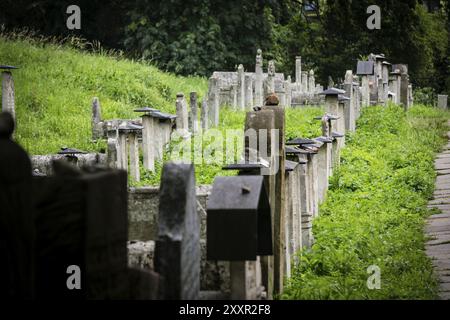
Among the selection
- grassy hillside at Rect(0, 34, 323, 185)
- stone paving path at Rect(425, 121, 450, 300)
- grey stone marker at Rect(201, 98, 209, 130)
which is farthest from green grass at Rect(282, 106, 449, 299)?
grey stone marker at Rect(201, 98, 209, 130)

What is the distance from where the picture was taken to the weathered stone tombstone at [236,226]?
→ 19.7 feet

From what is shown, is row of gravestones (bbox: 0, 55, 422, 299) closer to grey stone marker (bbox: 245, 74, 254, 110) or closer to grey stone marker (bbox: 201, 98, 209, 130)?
grey stone marker (bbox: 201, 98, 209, 130)

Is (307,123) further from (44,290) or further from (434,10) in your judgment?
(434,10)

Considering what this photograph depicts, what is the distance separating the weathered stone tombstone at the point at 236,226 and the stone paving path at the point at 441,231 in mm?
3628

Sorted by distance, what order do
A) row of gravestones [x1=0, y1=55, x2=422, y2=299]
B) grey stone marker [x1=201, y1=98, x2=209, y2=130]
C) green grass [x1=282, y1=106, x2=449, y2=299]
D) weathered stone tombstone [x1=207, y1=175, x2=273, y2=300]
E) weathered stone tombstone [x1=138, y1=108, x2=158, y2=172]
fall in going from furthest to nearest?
grey stone marker [x1=201, y1=98, x2=209, y2=130] → weathered stone tombstone [x1=138, y1=108, x2=158, y2=172] → green grass [x1=282, y1=106, x2=449, y2=299] → weathered stone tombstone [x1=207, y1=175, x2=273, y2=300] → row of gravestones [x1=0, y1=55, x2=422, y2=299]

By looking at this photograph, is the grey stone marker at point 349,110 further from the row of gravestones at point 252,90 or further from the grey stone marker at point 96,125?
the grey stone marker at point 96,125

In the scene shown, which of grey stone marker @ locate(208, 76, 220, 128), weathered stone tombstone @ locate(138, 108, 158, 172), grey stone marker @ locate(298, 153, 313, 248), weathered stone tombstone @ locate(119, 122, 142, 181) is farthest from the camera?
grey stone marker @ locate(208, 76, 220, 128)

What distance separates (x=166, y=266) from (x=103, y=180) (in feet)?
3.45

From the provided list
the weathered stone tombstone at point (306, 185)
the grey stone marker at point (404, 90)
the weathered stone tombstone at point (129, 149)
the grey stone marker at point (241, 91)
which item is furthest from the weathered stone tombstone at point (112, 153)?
the grey stone marker at point (404, 90)

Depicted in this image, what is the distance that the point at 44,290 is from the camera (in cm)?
479

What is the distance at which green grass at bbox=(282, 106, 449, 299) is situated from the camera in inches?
375

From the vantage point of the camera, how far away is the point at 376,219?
13180 mm

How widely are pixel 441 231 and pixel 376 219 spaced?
2.99ft

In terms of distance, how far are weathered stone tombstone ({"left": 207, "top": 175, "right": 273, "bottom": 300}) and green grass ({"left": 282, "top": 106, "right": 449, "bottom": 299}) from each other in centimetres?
228
